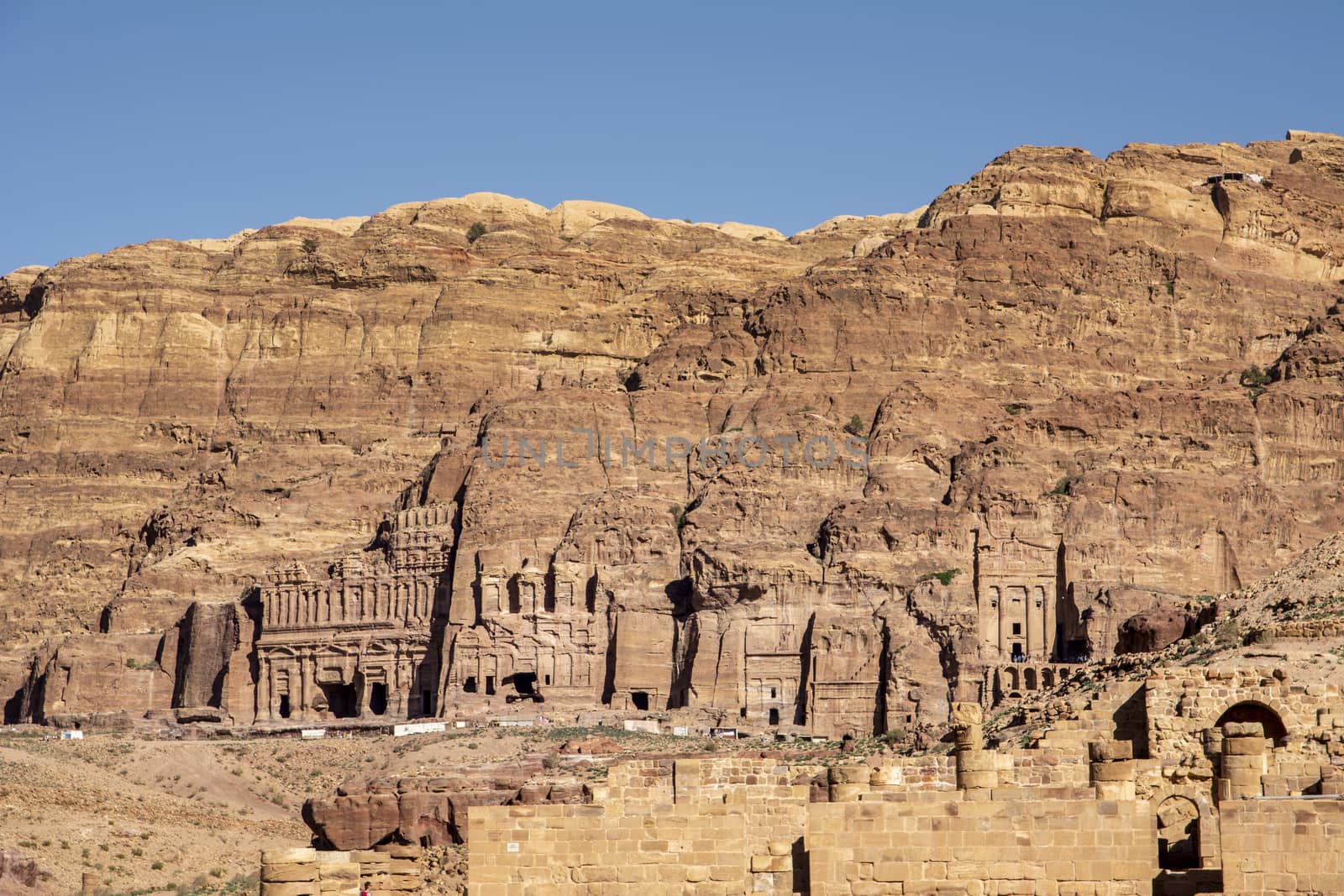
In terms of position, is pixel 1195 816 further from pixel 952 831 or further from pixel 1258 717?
pixel 1258 717

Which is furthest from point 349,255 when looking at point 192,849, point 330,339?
point 192,849

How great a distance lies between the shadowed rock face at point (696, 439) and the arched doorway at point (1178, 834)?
3616 centimetres

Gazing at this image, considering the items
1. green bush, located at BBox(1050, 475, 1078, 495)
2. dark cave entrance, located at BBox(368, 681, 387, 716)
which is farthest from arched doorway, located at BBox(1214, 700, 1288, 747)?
dark cave entrance, located at BBox(368, 681, 387, 716)

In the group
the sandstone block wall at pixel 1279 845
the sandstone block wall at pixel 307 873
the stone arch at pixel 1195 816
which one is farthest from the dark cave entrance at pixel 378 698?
the sandstone block wall at pixel 1279 845

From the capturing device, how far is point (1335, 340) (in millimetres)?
114688

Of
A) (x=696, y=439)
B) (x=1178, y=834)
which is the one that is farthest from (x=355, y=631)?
(x=1178, y=834)

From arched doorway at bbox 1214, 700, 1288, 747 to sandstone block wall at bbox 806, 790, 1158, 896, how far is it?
10.5m

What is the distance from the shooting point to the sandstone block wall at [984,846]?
21094 millimetres

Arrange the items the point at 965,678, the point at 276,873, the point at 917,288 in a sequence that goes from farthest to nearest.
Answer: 1. the point at 917,288
2. the point at 965,678
3. the point at 276,873

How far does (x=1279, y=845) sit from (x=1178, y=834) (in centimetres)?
520

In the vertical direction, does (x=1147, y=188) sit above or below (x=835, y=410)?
above

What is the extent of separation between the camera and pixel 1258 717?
3212cm

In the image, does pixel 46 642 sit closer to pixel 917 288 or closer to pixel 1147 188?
pixel 917 288

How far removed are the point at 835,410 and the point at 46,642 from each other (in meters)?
40.3
